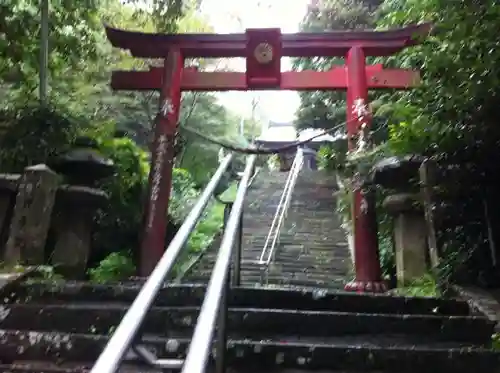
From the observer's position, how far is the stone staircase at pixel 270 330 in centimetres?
290

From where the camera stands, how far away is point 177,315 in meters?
3.31

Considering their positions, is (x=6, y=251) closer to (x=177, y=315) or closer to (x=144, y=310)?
(x=177, y=315)

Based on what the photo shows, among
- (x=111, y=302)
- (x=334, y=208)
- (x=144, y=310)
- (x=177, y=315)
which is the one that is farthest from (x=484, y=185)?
(x=334, y=208)

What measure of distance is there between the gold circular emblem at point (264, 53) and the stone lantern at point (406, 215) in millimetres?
3114

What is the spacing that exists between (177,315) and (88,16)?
4936 millimetres

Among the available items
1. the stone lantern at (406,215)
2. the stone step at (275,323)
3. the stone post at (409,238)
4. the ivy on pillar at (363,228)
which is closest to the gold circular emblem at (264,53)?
the ivy on pillar at (363,228)

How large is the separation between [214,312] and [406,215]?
4.19 m

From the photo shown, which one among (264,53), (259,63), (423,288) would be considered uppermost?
(264,53)

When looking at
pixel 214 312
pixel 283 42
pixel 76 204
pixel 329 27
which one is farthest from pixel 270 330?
pixel 329 27

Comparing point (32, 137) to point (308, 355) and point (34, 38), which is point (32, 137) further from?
point (308, 355)

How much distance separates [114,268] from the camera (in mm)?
7305

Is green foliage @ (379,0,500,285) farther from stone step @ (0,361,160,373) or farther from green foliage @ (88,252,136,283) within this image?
green foliage @ (88,252,136,283)

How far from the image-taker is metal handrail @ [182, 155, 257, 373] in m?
1.26

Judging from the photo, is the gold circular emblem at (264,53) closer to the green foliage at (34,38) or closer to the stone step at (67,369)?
the green foliage at (34,38)
